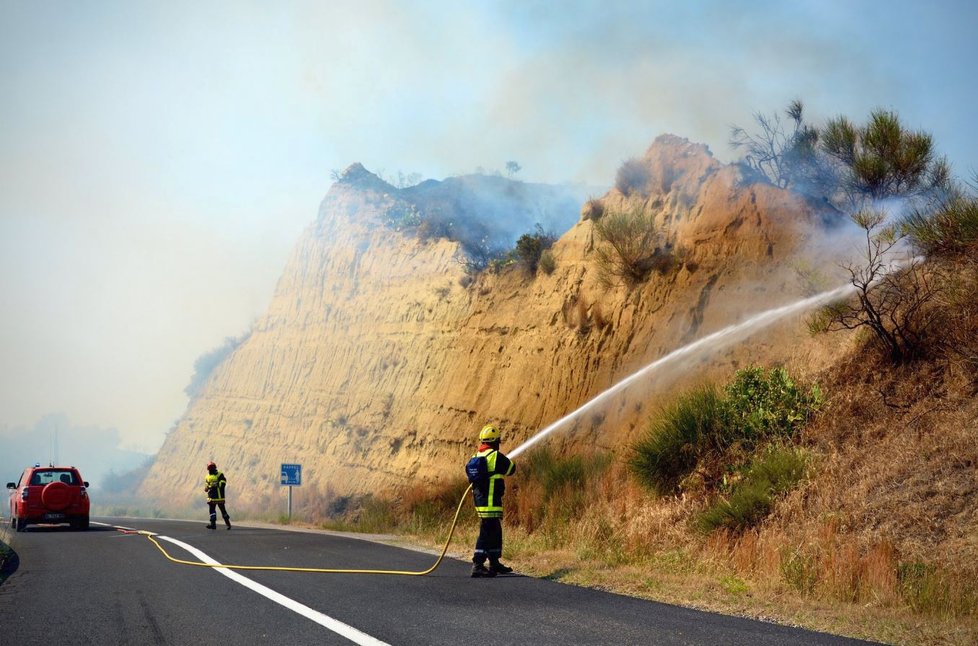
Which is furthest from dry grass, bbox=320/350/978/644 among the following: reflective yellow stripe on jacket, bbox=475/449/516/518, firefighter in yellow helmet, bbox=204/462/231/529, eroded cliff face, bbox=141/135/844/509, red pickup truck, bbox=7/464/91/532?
red pickup truck, bbox=7/464/91/532

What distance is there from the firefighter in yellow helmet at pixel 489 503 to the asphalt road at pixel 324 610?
260 millimetres

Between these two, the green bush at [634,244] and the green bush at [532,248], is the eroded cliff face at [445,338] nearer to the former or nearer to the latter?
the green bush at [634,244]

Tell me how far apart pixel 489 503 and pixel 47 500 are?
14.8m

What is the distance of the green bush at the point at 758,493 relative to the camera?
38.5 ft

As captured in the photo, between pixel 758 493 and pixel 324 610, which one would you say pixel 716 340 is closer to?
pixel 758 493

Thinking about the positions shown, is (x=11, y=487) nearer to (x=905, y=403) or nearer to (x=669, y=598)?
(x=669, y=598)

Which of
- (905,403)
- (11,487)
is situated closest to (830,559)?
(905,403)

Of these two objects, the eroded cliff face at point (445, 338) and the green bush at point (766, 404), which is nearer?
the green bush at point (766, 404)

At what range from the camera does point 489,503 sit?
1143 cm

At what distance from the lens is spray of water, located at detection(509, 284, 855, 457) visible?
16344 millimetres

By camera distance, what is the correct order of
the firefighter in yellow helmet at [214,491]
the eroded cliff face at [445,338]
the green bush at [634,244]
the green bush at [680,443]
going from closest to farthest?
the green bush at [680,443] < the eroded cliff face at [445,338] < the green bush at [634,244] < the firefighter in yellow helmet at [214,491]

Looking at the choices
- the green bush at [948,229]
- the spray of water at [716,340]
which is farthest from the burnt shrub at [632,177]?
the green bush at [948,229]

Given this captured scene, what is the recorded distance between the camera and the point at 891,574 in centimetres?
883

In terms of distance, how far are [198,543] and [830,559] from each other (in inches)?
446
